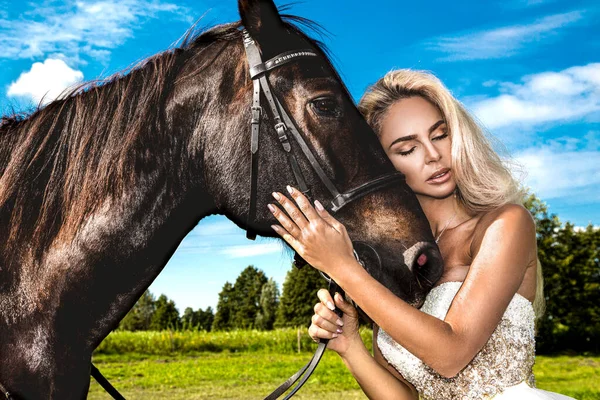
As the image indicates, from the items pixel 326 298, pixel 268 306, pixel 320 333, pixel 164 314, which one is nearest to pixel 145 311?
pixel 164 314

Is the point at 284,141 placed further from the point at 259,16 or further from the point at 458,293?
the point at 458,293

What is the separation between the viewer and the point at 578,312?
34406 millimetres

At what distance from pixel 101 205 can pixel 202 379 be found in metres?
14.6

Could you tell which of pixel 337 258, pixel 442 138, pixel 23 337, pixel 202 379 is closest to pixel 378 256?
pixel 337 258

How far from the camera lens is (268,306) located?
5956 centimetres

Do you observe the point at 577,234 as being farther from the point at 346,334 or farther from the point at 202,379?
the point at 346,334

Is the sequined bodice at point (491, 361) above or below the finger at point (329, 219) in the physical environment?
below

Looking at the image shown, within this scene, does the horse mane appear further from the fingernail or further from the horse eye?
the fingernail

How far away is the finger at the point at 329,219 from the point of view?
6.97 feet

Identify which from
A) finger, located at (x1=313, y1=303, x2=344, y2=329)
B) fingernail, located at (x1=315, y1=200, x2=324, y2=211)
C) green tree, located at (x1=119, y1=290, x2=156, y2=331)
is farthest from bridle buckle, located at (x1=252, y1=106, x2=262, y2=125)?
green tree, located at (x1=119, y1=290, x2=156, y2=331)

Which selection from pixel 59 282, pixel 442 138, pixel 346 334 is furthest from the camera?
Result: pixel 346 334

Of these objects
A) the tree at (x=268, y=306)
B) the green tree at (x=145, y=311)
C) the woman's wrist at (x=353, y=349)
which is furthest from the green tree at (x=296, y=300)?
the woman's wrist at (x=353, y=349)

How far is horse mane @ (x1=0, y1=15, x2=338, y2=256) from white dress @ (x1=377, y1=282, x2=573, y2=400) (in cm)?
144

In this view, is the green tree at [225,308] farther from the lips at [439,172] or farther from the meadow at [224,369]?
the lips at [439,172]
